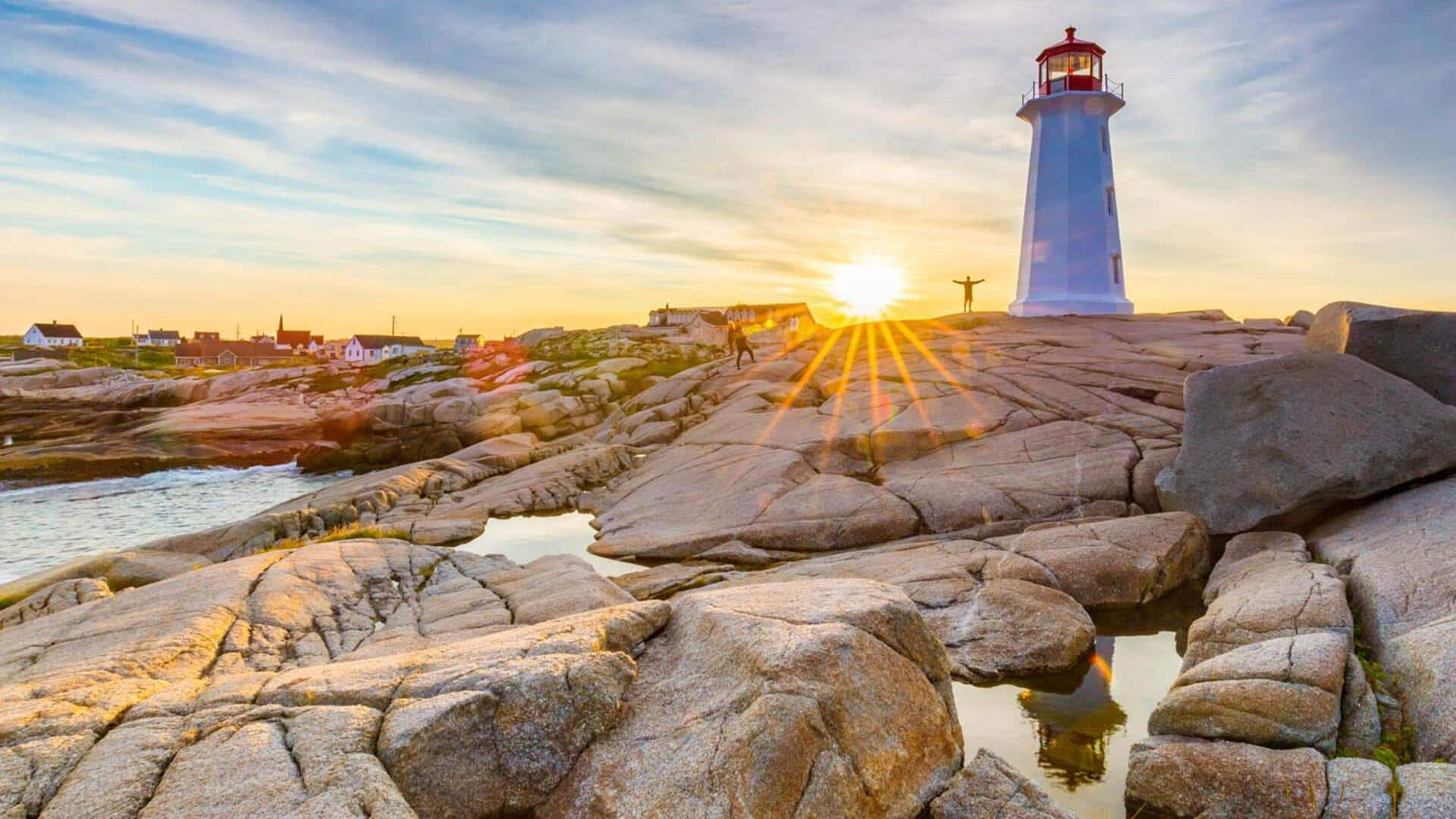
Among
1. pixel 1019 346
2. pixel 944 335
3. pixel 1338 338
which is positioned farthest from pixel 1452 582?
pixel 944 335

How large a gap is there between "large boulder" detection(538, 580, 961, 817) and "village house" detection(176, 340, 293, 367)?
151m

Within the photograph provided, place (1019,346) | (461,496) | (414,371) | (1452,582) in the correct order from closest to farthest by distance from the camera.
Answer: (1452,582) < (461,496) < (1019,346) < (414,371)

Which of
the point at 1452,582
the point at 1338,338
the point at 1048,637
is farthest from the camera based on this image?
the point at 1338,338

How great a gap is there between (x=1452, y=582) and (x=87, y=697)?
15554 mm

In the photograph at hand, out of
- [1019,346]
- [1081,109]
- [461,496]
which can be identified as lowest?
[461,496]

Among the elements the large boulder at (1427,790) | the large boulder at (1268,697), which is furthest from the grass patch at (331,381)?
the large boulder at (1427,790)

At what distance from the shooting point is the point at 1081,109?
39406mm

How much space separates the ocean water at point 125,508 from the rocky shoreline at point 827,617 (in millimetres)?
7089

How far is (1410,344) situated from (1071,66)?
28728mm

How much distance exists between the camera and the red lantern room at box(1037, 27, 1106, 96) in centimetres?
Result: 3941

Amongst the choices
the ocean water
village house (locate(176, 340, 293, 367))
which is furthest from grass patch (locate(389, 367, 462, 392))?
village house (locate(176, 340, 293, 367))

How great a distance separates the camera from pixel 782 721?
6.70m

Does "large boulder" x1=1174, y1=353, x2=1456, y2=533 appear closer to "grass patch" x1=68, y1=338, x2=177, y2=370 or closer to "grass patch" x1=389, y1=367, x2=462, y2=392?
"grass patch" x1=389, y1=367, x2=462, y2=392

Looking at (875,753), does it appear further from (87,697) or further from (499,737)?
(87,697)
